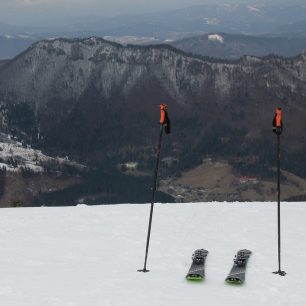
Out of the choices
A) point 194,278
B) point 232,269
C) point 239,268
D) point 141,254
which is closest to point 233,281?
point 232,269

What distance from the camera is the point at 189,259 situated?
1001 inches

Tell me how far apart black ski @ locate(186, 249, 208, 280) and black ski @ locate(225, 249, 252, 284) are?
4.41 feet

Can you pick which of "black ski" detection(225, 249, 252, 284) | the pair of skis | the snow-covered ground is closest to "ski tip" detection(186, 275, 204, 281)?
the pair of skis

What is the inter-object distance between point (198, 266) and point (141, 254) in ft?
13.5

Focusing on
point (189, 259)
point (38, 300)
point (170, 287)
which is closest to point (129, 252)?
point (189, 259)

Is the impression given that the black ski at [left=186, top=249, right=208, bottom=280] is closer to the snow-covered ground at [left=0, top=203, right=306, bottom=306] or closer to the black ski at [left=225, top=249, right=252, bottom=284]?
the snow-covered ground at [left=0, top=203, right=306, bottom=306]

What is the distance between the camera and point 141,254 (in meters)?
26.5

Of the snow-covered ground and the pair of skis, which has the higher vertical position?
the pair of skis

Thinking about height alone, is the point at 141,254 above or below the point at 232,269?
below

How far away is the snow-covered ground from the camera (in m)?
20.5

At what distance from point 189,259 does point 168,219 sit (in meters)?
9.01


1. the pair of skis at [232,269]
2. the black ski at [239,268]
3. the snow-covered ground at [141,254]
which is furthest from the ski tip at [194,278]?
the black ski at [239,268]

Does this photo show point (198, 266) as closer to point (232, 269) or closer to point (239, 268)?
point (232, 269)

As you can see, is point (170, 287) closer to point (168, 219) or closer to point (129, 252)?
point (129, 252)
